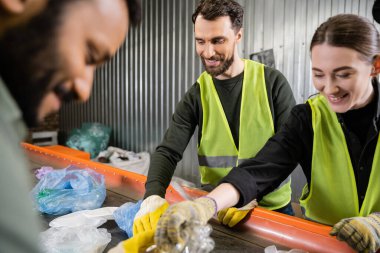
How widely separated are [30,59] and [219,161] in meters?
1.47

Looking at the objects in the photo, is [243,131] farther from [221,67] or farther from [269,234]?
[269,234]

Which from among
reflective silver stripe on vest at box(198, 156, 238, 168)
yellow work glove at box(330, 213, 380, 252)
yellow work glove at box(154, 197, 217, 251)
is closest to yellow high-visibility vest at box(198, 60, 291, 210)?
reflective silver stripe on vest at box(198, 156, 238, 168)

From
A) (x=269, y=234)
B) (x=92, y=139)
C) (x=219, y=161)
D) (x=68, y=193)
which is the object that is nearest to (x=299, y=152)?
(x=269, y=234)

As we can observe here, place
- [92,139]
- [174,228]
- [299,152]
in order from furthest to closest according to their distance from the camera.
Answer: [92,139], [299,152], [174,228]

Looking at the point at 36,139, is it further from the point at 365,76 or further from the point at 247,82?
the point at 365,76

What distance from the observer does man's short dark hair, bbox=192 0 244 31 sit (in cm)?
172

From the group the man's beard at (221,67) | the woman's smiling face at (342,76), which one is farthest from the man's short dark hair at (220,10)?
the woman's smiling face at (342,76)

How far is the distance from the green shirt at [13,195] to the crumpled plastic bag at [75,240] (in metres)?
0.80

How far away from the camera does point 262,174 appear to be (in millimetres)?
1425

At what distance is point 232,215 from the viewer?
4.54 feet

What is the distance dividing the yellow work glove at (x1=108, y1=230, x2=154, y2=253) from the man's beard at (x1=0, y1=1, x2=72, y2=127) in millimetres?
587

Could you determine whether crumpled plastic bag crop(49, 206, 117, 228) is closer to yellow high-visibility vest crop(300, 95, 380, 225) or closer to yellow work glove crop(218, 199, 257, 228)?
yellow work glove crop(218, 199, 257, 228)

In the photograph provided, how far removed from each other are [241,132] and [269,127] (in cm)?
16

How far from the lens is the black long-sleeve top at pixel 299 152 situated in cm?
127
